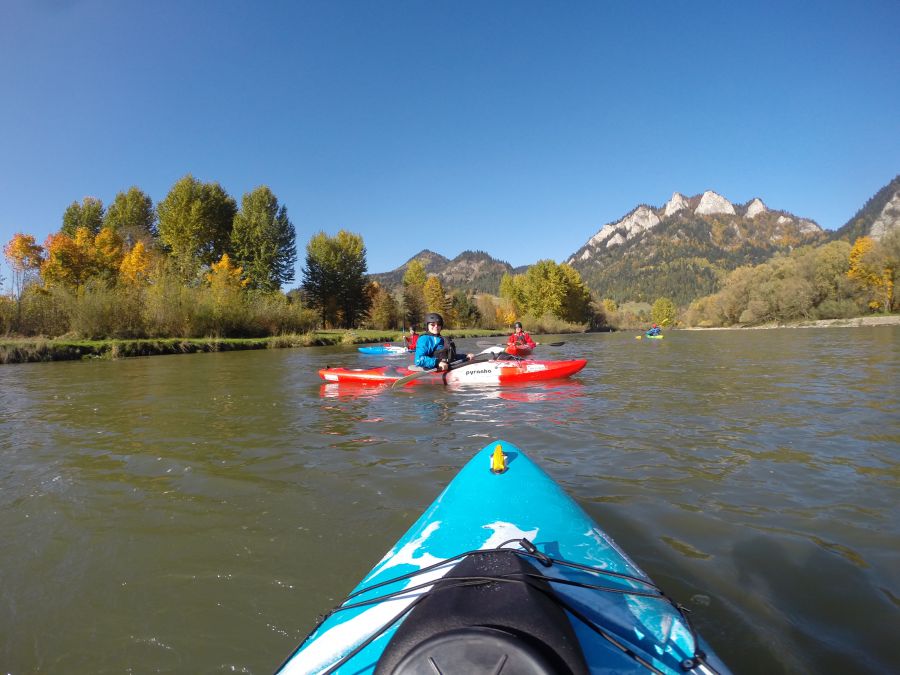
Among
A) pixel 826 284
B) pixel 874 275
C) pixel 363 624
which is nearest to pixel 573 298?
pixel 826 284

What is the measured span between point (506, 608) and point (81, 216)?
5884 centimetres

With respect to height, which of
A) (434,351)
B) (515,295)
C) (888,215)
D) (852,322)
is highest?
(888,215)

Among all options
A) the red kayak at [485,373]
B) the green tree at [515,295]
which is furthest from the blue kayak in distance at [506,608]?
the green tree at [515,295]

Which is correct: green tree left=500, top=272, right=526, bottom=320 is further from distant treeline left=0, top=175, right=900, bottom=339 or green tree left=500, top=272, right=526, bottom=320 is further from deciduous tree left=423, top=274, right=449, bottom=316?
deciduous tree left=423, top=274, right=449, bottom=316

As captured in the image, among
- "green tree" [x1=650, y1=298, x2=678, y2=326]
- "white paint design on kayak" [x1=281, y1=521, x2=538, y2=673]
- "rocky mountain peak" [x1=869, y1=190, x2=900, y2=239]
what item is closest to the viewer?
"white paint design on kayak" [x1=281, y1=521, x2=538, y2=673]

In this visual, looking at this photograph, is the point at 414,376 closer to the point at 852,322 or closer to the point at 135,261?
the point at 135,261

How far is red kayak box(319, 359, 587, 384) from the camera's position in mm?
9750

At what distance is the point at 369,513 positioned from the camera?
11.2 feet

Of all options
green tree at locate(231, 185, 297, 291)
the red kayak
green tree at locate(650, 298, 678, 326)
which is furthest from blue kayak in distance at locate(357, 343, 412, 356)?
green tree at locate(650, 298, 678, 326)

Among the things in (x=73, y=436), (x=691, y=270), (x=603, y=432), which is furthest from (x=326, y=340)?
(x=691, y=270)

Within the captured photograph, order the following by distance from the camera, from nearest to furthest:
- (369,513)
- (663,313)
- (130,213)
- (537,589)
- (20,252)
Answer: (537,589) < (369,513) < (20,252) < (130,213) < (663,313)

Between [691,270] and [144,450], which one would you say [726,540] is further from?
[691,270]

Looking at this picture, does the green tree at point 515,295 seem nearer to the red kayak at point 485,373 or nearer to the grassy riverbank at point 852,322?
the grassy riverbank at point 852,322

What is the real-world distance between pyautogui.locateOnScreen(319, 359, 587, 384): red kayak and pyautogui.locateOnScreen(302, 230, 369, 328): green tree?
126 feet
